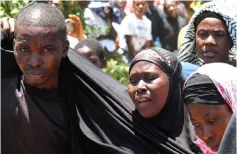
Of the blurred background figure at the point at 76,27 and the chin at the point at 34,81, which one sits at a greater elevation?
the chin at the point at 34,81

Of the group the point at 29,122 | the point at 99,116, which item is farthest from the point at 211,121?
the point at 29,122

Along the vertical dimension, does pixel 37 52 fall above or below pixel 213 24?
above

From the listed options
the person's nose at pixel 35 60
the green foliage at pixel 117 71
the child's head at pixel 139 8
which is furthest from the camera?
the child's head at pixel 139 8

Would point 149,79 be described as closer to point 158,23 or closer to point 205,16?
point 205,16

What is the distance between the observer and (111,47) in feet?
29.0

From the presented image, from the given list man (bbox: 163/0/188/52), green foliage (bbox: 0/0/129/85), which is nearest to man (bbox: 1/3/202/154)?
green foliage (bbox: 0/0/129/85)

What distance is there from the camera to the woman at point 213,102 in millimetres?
2895

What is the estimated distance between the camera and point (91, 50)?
6.17 meters

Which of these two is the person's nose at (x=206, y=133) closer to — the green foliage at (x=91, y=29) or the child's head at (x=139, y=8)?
the green foliage at (x=91, y=29)

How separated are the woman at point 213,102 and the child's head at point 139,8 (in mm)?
6017

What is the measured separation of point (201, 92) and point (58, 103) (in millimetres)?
1032

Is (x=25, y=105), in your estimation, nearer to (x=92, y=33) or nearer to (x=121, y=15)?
(x=92, y=33)

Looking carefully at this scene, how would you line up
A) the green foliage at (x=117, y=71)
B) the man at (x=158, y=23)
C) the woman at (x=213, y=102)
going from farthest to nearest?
the man at (x=158, y=23)
the green foliage at (x=117, y=71)
the woman at (x=213, y=102)

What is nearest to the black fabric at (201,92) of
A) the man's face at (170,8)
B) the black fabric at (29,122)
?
the black fabric at (29,122)
